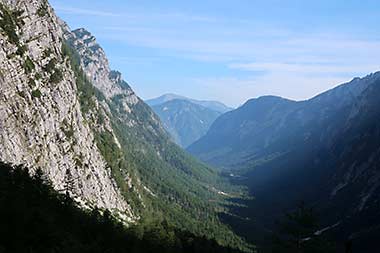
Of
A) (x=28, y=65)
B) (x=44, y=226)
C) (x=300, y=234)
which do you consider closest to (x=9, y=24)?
(x=28, y=65)

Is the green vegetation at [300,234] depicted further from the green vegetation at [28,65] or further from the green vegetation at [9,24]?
the green vegetation at [9,24]

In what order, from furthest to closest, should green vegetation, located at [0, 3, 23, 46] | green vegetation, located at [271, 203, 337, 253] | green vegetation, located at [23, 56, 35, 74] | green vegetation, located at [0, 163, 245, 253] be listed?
green vegetation, located at [23, 56, 35, 74]
green vegetation, located at [0, 3, 23, 46]
green vegetation, located at [271, 203, 337, 253]
green vegetation, located at [0, 163, 245, 253]

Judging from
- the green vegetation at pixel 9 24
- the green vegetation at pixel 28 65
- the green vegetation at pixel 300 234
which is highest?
the green vegetation at pixel 9 24

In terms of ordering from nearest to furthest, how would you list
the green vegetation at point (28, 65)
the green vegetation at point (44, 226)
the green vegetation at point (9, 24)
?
the green vegetation at point (44, 226), the green vegetation at point (9, 24), the green vegetation at point (28, 65)

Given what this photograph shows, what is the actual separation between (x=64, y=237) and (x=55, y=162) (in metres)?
130

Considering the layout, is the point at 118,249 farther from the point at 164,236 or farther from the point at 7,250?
the point at 164,236

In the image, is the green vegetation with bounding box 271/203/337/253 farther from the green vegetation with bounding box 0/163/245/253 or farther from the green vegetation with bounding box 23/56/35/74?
the green vegetation with bounding box 23/56/35/74

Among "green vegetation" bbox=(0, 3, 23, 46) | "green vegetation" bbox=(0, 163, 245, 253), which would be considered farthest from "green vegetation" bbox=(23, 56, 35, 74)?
"green vegetation" bbox=(0, 163, 245, 253)

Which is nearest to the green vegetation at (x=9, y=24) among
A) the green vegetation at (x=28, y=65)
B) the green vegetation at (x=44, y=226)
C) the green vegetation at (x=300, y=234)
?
the green vegetation at (x=28, y=65)

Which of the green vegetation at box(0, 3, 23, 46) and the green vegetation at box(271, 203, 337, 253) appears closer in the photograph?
the green vegetation at box(271, 203, 337, 253)

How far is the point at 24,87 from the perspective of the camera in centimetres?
18338

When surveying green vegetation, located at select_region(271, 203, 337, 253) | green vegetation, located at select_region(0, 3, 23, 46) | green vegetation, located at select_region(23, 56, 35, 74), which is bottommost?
green vegetation, located at select_region(271, 203, 337, 253)

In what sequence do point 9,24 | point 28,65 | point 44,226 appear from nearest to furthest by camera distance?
point 44,226
point 9,24
point 28,65

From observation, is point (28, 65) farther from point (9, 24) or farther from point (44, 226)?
point (44, 226)
